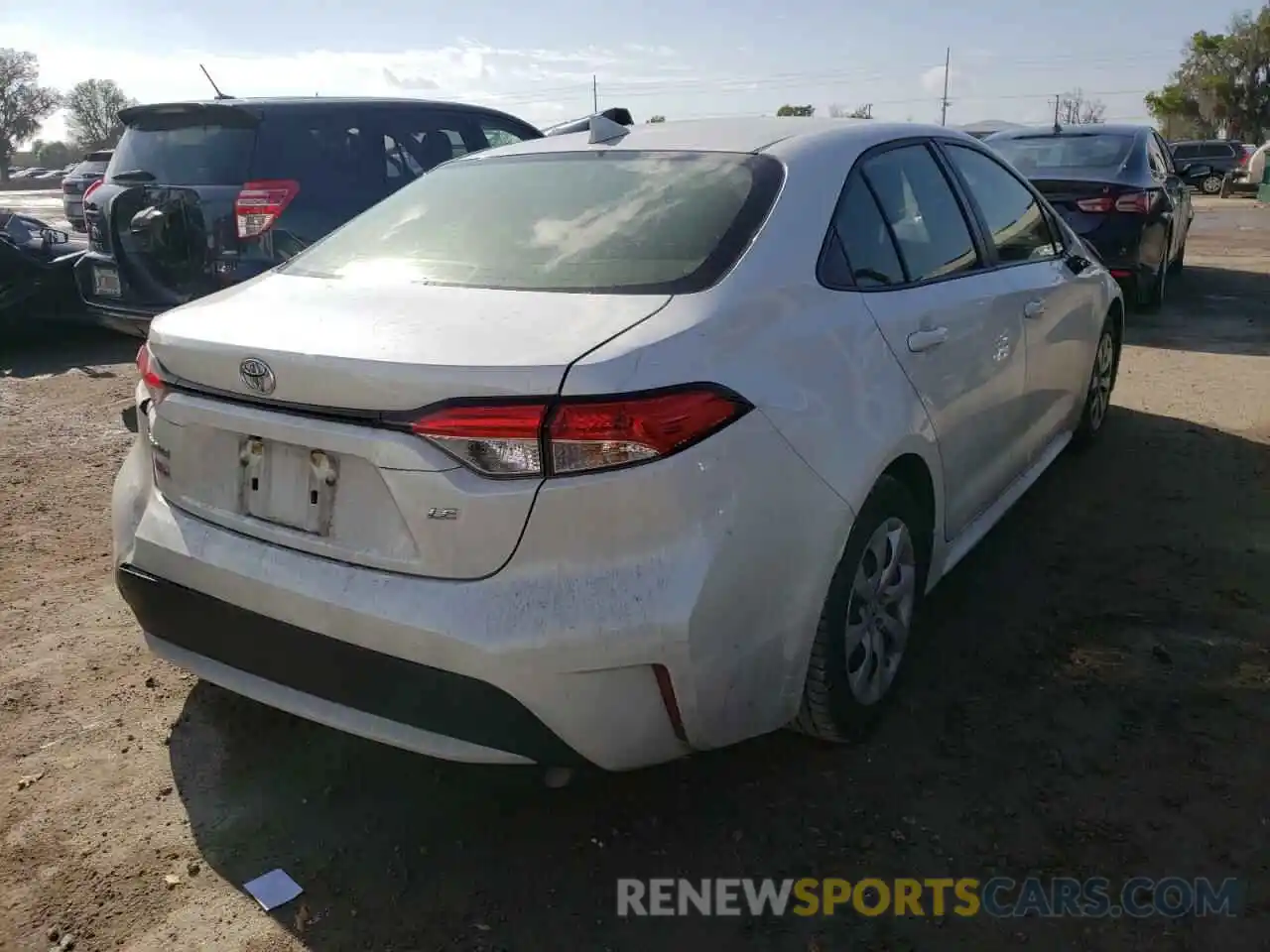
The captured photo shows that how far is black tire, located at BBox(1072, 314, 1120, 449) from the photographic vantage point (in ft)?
16.4

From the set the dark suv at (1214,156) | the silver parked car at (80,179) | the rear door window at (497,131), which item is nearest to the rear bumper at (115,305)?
the rear door window at (497,131)

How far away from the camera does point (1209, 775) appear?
8.84 ft

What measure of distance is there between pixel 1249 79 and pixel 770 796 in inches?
2613

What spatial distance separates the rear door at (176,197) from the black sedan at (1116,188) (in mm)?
5903

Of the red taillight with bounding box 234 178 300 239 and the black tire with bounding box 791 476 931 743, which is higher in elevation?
the red taillight with bounding box 234 178 300 239

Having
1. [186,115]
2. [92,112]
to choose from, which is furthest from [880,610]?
[92,112]

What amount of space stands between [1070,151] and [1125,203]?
1.38m

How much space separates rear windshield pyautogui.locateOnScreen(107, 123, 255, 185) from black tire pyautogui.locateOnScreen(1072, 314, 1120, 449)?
4.52m

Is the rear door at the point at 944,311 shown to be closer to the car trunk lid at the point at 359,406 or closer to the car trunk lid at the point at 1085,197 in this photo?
the car trunk lid at the point at 359,406

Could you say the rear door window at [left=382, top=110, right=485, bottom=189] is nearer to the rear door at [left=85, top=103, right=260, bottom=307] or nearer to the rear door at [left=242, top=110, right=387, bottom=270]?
the rear door at [left=242, top=110, right=387, bottom=270]

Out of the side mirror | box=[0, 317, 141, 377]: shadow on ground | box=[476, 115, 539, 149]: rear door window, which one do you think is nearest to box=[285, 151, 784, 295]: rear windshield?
the side mirror

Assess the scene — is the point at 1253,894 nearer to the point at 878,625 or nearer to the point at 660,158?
the point at 878,625

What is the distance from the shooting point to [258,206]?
5668 millimetres

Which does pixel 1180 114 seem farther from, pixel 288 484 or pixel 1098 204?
pixel 288 484
